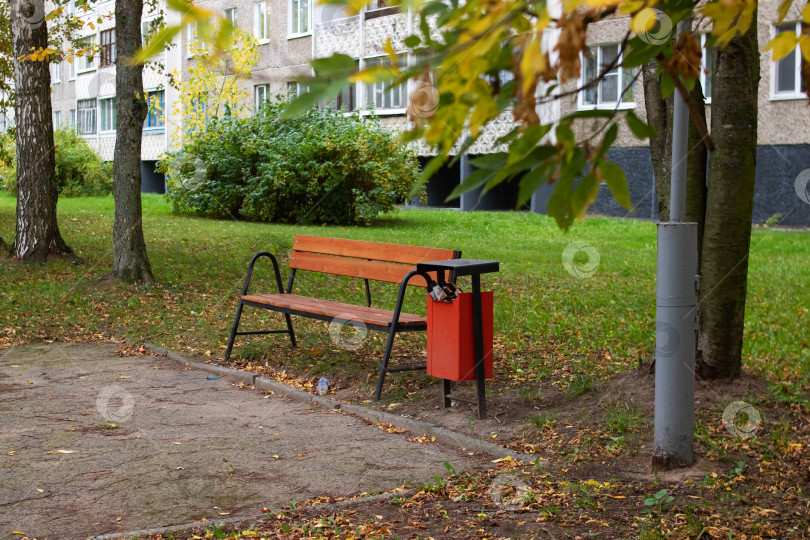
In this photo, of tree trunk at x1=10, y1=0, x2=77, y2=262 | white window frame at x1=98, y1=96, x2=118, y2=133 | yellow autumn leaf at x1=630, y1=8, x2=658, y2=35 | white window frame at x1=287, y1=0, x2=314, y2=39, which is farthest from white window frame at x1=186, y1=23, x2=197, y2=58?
white window frame at x1=98, y1=96, x2=118, y2=133

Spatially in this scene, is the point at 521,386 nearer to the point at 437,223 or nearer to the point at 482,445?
the point at 482,445

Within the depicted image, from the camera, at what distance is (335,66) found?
153cm

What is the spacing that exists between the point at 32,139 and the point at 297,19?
68.4ft

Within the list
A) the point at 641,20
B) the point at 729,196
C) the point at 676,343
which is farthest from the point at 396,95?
the point at 641,20

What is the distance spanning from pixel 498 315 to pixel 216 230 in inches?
397

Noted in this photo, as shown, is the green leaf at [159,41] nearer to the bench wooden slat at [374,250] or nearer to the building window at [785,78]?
the bench wooden slat at [374,250]

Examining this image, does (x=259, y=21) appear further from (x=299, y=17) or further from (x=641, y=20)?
(x=641, y=20)

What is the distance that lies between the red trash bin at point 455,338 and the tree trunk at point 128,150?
5.80 m

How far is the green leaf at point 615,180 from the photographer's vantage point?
1.67 m

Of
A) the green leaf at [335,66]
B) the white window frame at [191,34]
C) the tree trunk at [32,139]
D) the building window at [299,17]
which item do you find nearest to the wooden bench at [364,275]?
the white window frame at [191,34]

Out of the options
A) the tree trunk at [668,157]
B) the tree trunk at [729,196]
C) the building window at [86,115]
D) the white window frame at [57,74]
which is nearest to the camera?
the tree trunk at [729,196]

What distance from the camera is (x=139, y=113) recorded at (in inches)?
405

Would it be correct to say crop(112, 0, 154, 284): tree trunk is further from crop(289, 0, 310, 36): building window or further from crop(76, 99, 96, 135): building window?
crop(76, 99, 96, 135): building window

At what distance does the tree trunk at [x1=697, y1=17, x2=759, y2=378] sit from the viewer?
4.89 meters
